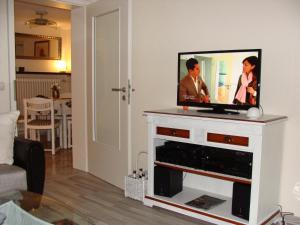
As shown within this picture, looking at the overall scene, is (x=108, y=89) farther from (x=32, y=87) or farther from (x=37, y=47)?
(x=37, y=47)

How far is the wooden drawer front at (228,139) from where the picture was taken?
7.48ft

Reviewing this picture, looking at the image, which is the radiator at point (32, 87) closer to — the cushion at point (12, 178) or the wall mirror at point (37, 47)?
the wall mirror at point (37, 47)

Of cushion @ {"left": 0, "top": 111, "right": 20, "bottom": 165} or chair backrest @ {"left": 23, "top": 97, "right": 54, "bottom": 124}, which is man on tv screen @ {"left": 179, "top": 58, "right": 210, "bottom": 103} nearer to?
cushion @ {"left": 0, "top": 111, "right": 20, "bottom": 165}

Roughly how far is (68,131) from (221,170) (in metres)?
3.54

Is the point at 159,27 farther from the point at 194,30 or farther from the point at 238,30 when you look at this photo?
the point at 238,30

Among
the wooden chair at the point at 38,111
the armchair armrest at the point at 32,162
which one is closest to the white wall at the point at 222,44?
the armchair armrest at the point at 32,162

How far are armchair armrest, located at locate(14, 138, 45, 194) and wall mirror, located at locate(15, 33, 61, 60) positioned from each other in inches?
187

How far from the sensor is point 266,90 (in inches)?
100.0

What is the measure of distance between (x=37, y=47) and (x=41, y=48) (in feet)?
0.29

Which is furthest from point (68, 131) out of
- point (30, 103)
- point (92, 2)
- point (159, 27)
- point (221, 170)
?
point (221, 170)

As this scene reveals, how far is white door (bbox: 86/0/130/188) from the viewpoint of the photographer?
3.38 metres

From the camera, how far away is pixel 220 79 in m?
2.67

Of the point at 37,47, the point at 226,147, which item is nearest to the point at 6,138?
the point at 226,147

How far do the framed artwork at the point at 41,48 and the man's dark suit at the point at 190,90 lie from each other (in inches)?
203
